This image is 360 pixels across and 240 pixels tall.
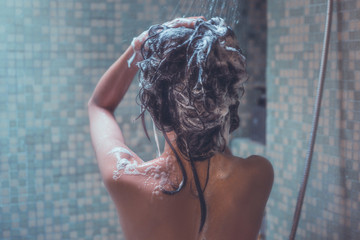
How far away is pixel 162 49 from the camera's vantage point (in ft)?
2.30

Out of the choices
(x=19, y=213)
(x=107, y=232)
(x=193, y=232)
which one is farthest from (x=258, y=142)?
(x=19, y=213)

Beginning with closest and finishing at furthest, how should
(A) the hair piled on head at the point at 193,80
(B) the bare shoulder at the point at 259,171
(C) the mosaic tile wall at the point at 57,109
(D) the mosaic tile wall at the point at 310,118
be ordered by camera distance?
(A) the hair piled on head at the point at 193,80, (B) the bare shoulder at the point at 259,171, (D) the mosaic tile wall at the point at 310,118, (C) the mosaic tile wall at the point at 57,109

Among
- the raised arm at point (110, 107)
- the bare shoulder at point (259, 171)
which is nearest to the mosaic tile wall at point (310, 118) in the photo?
the bare shoulder at point (259, 171)

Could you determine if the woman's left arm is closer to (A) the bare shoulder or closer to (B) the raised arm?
(B) the raised arm

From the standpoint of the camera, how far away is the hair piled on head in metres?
0.68

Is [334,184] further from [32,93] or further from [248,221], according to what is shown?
[32,93]

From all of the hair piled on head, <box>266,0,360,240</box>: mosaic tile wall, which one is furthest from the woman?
<box>266,0,360,240</box>: mosaic tile wall

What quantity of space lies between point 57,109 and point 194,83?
0.66 metres

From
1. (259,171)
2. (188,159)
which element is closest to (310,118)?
(259,171)

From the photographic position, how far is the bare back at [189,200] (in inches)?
29.9

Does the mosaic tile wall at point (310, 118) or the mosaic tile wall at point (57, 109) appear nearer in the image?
the mosaic tile wall at point (310, 118)

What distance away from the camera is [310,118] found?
107cm

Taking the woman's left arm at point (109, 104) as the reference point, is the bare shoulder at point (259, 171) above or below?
below

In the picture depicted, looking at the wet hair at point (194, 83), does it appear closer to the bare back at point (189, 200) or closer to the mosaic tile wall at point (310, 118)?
the bare back at point (189, 200)
